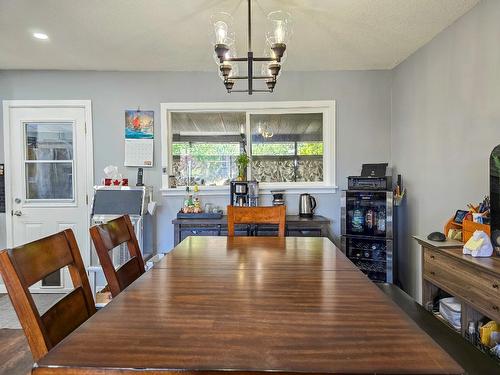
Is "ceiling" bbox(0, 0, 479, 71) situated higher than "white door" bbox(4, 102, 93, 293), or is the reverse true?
"ceiling" bbox(0, 0, 479, 71)

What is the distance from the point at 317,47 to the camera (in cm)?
294

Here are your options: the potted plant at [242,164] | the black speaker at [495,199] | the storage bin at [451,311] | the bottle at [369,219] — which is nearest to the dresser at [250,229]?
the bottle at [369,219]

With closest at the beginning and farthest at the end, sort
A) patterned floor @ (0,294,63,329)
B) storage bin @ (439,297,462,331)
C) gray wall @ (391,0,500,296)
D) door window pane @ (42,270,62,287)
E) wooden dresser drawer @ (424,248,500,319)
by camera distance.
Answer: wooden dresser drawer @ (424,248,500,319) < storage bin @ (439,297,462,331) < gray wall @ (391,0,500,296) < patterned floor @ (0,294,63,329) < door window pane @ (42,270,62,287)

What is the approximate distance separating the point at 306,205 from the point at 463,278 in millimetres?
1864

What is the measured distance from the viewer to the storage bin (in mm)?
1905

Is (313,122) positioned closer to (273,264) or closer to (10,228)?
(273,264)

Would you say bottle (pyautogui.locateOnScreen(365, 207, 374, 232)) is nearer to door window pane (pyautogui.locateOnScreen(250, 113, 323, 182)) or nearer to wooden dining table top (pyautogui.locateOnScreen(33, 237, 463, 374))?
door window pane (pyautogui.locateOnScreen(250, 113, 323, 182))

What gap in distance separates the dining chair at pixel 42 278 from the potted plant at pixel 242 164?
2.48 meters

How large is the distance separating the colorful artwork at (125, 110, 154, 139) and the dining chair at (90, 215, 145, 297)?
2.13 metres

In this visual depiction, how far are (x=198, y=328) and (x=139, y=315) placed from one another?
0.66 feet

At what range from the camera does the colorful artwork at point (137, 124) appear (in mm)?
3568

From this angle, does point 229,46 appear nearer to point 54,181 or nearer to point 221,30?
point 221,30

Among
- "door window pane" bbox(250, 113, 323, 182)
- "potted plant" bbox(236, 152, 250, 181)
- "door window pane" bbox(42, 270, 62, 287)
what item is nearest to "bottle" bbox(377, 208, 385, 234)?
"door window pane" bbox(250, 113, 323, 182)

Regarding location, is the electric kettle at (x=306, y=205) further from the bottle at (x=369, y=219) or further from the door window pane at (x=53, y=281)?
the door window pane at (x=53, y=281)
